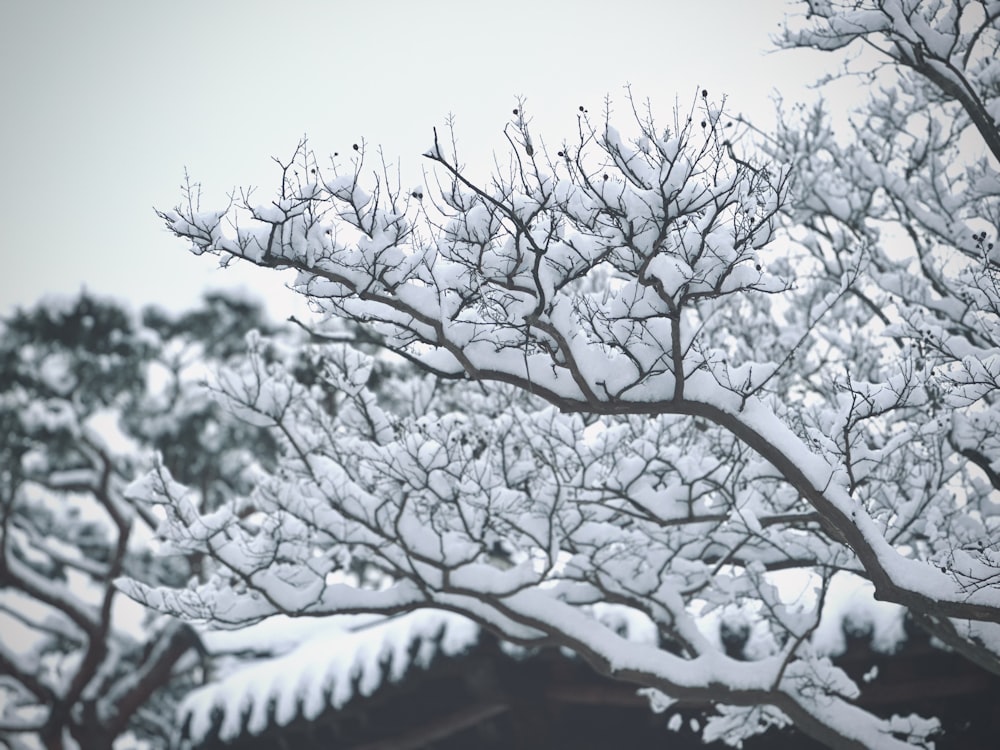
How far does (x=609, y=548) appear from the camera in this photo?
561 centimetres

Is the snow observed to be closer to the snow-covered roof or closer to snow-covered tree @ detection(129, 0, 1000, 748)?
the snow-covered roof

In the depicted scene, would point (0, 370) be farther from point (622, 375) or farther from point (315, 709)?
point (622, 375)

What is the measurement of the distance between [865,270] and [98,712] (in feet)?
44.3

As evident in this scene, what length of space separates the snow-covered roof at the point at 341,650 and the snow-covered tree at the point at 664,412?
391mm

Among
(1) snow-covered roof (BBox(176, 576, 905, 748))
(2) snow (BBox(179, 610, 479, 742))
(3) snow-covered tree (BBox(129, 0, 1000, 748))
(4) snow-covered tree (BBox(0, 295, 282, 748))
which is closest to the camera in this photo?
(3) snow-covered tree (BBox(129, 0, 1000, 748))

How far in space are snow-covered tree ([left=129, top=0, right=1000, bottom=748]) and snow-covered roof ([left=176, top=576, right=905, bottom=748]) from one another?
391mm

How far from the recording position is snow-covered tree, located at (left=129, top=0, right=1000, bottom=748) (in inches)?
145

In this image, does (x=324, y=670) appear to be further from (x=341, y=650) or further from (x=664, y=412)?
(x=664, y=412)

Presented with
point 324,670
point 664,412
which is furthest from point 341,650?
point 664,412

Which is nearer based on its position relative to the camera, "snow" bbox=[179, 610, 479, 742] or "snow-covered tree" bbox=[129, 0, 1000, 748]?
"snow-covered tree" bbox=[129, 0, 1000, 748]

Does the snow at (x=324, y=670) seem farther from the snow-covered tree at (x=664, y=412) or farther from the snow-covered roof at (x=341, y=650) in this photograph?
the snow-covered tree at (x=664, y=412)

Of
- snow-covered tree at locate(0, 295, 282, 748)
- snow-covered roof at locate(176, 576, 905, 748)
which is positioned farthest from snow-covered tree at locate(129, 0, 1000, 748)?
snow-covered tree at locate(0, 295, 282, 748)

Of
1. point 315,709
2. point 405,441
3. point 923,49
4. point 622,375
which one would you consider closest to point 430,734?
point 315,709

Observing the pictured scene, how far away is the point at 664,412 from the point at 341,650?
5052 mm
